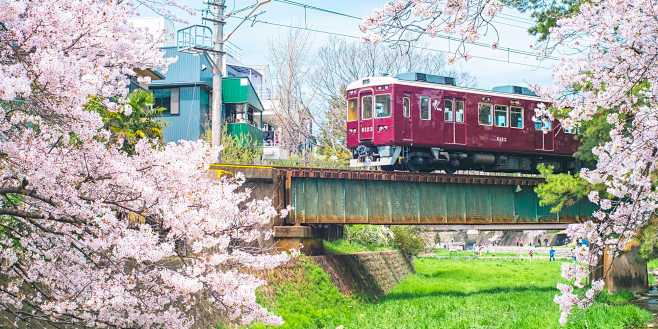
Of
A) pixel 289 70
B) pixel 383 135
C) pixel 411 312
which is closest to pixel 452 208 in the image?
pixel 383 135

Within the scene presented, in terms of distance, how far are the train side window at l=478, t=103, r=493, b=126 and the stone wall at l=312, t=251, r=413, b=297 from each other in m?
5.90

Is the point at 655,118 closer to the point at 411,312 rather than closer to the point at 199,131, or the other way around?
the point at 411,312

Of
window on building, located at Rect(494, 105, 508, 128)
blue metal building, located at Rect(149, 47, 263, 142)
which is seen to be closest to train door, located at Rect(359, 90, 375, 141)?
window on building, located at Rect(494, 105, 508, 128)

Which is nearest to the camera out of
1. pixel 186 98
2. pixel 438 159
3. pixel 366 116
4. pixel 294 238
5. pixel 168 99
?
pixel 294 238

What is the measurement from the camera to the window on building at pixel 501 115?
2408cm

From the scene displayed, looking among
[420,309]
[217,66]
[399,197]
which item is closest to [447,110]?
[399,197]

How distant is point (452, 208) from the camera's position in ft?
74.7

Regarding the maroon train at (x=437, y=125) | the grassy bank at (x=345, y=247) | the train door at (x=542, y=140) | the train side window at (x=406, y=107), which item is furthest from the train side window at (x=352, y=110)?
the train door at (x=542, y=140)

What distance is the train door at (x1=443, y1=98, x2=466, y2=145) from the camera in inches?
899

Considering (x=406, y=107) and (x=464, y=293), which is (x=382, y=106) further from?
(x=464, y=293)

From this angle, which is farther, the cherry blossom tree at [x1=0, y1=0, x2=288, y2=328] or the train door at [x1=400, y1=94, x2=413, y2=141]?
the train door at [x1=400, y1=94, x2=413, y2=141]

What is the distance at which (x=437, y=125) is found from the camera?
2259 cm

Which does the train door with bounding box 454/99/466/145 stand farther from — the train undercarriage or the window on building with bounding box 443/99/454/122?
the train undercarriage

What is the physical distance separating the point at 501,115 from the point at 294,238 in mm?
9230
